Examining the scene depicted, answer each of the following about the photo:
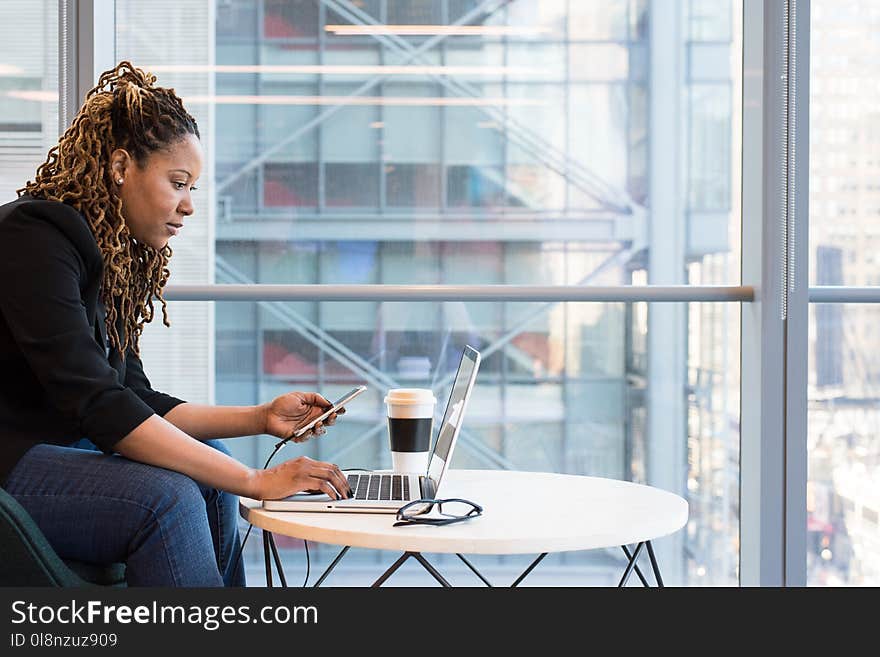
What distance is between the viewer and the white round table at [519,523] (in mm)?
1198

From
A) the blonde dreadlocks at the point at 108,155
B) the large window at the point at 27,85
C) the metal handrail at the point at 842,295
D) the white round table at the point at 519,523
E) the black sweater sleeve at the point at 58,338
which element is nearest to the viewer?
the white round table at the point at 519,523

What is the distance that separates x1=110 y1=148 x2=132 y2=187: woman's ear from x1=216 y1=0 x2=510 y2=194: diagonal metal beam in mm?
1243

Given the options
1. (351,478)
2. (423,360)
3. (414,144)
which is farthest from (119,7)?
(351,478)

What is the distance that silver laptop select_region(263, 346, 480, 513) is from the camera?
135 centimetres

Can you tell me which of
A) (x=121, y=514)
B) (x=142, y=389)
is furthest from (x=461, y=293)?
(x=121, y=514)

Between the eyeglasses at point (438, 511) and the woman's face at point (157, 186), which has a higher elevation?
the woman's face at point (157, 186)

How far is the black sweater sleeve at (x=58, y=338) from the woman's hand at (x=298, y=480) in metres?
0.20

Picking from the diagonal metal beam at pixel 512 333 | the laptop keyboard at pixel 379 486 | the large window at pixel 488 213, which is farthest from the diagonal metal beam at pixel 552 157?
the laptop keyboard at pixel 379 486

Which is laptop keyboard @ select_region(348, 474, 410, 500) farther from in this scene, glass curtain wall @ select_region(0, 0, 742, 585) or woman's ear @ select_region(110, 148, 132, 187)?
glass curtain wall @ select_region(0, 0, 742, 585)

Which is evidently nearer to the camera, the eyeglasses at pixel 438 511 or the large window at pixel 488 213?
the eyeglasses at pixel 438 511

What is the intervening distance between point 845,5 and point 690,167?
59 cm

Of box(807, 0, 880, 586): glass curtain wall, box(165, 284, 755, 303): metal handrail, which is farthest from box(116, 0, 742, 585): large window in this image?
box(165, 284, 755, 303): metal handrail

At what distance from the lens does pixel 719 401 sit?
110 inches

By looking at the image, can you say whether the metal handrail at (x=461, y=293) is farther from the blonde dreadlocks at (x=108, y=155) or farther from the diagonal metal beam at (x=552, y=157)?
the blonde dreadlocks at (x=108, y=155)
